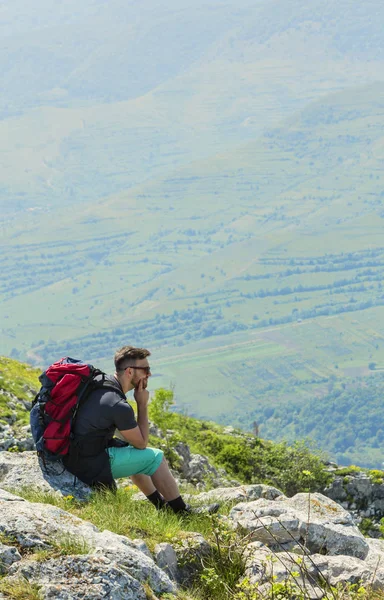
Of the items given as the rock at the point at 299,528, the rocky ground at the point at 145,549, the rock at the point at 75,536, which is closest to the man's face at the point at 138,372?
the rocky ground at the point at 145,549

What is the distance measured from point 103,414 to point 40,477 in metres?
1.54

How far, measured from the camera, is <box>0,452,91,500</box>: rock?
11.9 m

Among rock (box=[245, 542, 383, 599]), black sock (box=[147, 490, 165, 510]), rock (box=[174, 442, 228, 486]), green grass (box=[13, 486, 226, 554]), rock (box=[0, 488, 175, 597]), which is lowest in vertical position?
rock (box=[174, 442, 228, 486])

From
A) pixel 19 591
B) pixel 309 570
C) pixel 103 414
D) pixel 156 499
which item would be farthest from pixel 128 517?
pixel 19 591

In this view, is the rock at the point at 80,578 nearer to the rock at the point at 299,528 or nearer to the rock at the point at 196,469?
the rock at the point at 299,528

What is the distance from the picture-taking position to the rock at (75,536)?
862 cm

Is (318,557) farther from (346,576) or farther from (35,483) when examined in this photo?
(35,483)

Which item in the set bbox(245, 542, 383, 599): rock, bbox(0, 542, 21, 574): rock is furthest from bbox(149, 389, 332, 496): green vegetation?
bbox(0, 542, 21, 574): rock

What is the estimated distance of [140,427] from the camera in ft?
41.3

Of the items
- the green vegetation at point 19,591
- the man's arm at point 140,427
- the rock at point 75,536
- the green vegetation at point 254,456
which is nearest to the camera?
the green vegetation at point 19,591

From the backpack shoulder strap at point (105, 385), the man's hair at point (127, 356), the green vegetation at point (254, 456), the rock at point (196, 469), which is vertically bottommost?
the green vegetation at point (254, 456)

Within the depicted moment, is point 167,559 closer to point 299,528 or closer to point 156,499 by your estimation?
point 156,499

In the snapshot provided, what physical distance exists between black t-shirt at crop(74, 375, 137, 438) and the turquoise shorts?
1.85 feet

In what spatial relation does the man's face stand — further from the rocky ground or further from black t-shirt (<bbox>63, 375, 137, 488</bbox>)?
the rocky ground
